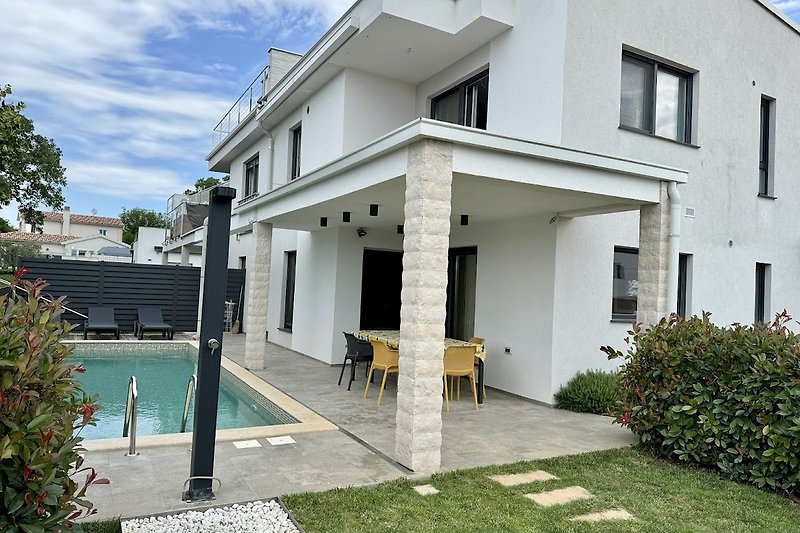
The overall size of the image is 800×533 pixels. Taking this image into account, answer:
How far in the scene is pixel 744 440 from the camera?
5.25 meters

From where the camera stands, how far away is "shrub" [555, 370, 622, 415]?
322 inches

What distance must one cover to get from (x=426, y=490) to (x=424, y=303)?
1.69 meters

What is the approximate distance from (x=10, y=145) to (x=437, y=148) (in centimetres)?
1914

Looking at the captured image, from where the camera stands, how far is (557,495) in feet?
16.0

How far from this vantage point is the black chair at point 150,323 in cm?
1574

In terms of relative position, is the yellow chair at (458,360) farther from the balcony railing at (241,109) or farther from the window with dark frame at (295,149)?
the balcony railing at (241,109)

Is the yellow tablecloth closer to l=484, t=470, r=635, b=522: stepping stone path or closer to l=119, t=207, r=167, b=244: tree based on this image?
l=484, t=470, r=635, b=522: stepping stone path

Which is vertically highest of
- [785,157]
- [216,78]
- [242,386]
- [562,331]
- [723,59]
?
[216,78]

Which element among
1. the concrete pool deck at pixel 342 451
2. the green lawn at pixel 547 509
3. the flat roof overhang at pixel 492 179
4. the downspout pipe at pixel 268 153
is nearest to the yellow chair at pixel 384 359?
the concrete pool deck at pixel 342 451

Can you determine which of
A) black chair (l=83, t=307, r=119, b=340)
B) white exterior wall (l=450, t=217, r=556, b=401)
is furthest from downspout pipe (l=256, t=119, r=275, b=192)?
white exterior wall (l=450, t=217, r=556, b=401)

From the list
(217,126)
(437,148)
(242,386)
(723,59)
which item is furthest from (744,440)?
(217,126)

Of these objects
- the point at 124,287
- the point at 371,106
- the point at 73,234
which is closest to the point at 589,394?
the point at 371,106

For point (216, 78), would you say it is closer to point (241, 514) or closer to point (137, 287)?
point (137, 287)

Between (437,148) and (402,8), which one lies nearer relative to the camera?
(437,148)
